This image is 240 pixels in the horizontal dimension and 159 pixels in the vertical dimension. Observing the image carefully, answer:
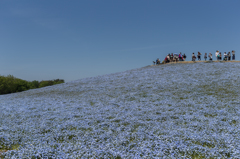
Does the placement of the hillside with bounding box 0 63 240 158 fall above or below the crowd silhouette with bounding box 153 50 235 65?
below

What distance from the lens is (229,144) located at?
6.62 m

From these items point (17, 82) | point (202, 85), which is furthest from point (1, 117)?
point (17, 82)

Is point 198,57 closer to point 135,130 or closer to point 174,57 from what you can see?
point 174,57

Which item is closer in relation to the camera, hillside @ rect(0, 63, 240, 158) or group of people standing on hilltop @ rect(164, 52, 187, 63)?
hillside @ rect(0, 63, 240, 158)

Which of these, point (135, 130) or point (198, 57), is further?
point (198, 57)

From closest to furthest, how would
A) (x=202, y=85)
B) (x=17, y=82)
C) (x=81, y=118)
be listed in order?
(x=81, y=118)
(x=202, y=85)
(x=17, y=82)

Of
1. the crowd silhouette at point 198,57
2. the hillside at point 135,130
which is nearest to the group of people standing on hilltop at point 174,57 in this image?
the crowd silhouette at point 198,57

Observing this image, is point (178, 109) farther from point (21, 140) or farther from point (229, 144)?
point (21, 140)

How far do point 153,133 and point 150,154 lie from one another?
7.11 ft

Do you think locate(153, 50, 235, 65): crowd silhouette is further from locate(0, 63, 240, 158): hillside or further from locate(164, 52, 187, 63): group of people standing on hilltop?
locate(0, 63, 240, 158): hillside

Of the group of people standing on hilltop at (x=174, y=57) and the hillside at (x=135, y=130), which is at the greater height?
the group of people standing on hilltop at (x=174, y=57)

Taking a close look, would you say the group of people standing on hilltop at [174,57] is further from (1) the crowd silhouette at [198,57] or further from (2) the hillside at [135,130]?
(2) the hillside at [135,130]

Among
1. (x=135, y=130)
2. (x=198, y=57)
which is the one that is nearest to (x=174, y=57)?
(x=198, y=57)

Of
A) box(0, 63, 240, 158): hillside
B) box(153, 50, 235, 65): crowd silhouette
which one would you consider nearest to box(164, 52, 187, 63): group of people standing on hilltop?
box(153, 50, 235, 65): crowd silhouette
